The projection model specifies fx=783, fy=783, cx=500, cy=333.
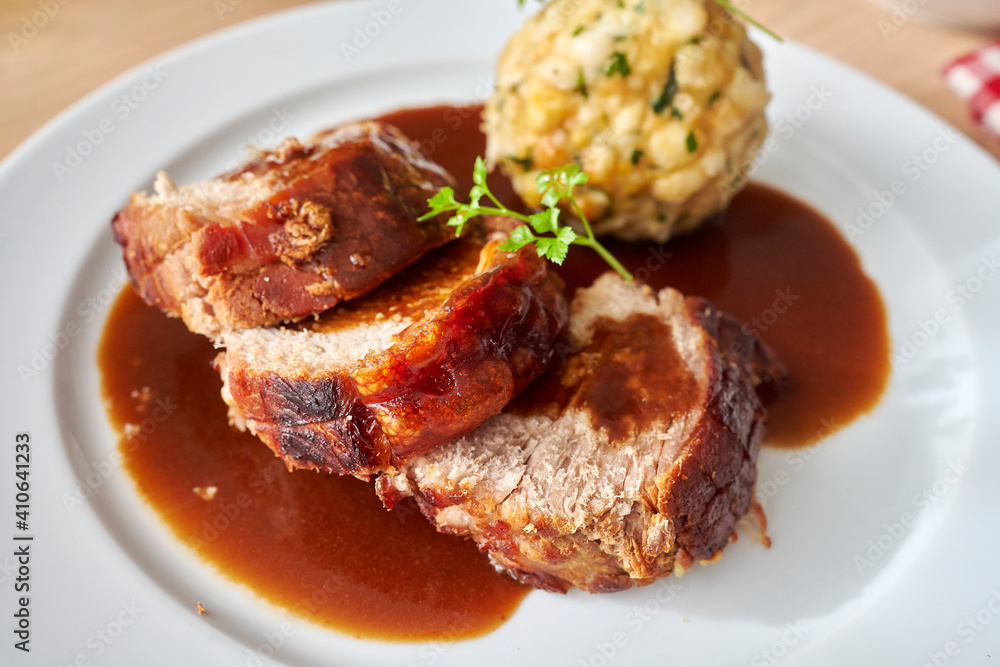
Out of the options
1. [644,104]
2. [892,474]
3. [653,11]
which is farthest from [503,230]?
[892,474]

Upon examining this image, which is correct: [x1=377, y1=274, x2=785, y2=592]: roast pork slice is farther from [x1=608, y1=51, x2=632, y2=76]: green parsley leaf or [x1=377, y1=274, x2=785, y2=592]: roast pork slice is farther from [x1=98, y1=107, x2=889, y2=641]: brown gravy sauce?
[x1=608, y1=51, x2=632, y2=76]: green parsley leaf

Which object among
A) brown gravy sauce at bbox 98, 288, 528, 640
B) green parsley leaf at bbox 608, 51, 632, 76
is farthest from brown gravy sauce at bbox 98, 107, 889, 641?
green parsley leaf at bbox 608, 51, 632, 76

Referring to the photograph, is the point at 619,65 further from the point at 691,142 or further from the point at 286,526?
the point at 286,526

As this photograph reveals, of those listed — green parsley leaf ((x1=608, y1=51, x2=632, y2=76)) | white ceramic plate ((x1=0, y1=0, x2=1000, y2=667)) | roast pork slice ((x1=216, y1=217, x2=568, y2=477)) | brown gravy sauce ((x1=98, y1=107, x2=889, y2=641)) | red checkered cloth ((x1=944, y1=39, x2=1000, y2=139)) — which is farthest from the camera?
red checkered cloth ((x1=944, y1=39, x2=1000, y2=139))

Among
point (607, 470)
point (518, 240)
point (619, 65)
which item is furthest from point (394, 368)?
point (619, 65)

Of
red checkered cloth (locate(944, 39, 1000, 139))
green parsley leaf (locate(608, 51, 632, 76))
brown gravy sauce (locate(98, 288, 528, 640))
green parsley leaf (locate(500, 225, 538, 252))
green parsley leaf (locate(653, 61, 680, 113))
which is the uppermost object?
green parsley leaf (locate(608, 51, 632, 76))

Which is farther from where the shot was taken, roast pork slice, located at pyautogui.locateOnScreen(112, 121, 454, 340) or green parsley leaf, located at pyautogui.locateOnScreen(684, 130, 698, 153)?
green parsley leaf, located at pyautogui.locateOnScreen(684, 130, 698, 153)

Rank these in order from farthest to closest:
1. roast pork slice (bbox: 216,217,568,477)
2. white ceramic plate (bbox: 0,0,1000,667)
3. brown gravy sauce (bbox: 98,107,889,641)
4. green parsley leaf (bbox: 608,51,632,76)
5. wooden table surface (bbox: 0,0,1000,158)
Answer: wooden table surface (bbox: 0,0,1000,158), green parsley leaf (bbox: 608,51,632,76), brown gravy sauce (bbox: 98,107,889,641), white ceramic plate (bbox: 0,0,1000,667), roast pork slice (bbox: 216,217,568,477)
